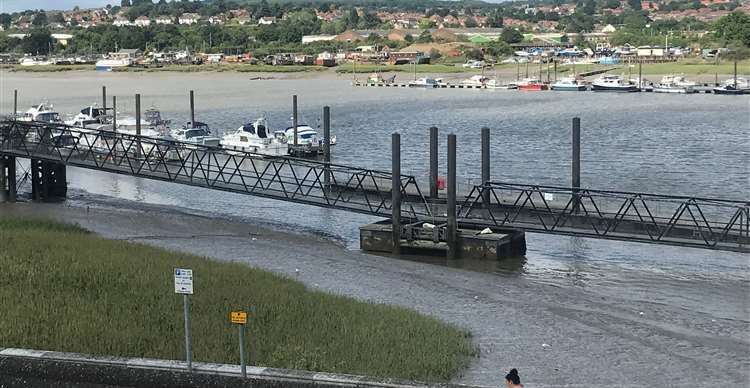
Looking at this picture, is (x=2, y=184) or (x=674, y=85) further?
(x=674, y=85)

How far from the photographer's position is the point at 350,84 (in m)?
165

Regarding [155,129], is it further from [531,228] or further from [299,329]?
[299,329]

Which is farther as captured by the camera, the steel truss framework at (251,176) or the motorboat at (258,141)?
the motorboat at (258,141)

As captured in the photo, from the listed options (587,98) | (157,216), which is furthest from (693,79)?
(157,216)

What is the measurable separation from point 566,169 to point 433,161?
923 inches

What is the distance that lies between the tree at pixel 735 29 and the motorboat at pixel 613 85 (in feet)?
126

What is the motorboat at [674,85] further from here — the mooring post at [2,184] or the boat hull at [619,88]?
the mooring post at [2,184]

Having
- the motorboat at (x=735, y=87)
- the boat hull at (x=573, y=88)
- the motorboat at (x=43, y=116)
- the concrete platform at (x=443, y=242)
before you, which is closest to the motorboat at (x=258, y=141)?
the motorboat at (x=43, y=116)

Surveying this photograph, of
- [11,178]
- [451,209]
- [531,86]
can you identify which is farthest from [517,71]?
[451,209]

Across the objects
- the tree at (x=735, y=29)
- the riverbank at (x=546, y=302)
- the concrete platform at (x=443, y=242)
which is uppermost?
the tree at (x=735, y=29)

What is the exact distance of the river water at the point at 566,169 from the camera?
26719 mm

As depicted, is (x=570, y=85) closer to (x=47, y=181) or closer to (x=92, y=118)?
(x=92, y=118)

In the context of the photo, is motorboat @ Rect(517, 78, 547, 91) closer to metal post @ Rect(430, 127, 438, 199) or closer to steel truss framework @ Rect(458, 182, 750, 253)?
steel truss framework @ Rect(458, 182, 750, 253)

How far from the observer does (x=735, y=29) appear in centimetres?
17588
